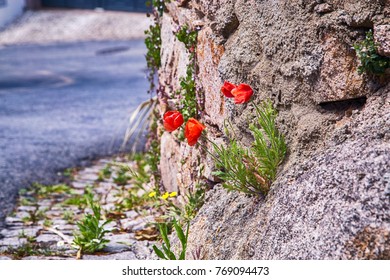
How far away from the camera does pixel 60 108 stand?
362 inches

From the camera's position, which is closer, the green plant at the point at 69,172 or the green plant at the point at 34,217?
the green plant at the point at 34,217

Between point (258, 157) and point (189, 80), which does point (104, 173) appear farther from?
Result: point (258, 157)

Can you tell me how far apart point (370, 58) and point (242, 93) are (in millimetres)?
570

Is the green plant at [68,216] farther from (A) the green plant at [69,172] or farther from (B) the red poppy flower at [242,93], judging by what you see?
(B) the red poppy flower at [242,93]

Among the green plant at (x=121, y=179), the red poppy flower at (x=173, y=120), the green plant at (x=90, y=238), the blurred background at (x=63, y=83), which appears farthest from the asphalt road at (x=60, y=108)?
the red poppy flower at (x=173, y=120)

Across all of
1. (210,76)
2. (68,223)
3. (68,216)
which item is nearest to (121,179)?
(68,216)

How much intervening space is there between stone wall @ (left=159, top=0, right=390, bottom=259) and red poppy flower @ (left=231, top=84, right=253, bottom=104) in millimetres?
161

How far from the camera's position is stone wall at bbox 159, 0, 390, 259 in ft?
7.72

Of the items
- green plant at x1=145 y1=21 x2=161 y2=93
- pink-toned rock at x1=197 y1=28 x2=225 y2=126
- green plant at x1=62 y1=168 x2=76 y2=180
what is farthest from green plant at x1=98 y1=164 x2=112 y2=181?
pink-toned rock at x1=197 y1=28 x2=225 y2=126

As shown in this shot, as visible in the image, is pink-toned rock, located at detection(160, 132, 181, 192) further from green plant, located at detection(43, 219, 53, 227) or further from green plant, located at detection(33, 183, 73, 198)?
green plant, located at detection(33, 183, 73, 198)

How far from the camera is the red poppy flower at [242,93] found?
2.98m

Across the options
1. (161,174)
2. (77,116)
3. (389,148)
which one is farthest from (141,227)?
(77,116)

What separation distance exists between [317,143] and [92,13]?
18683mm

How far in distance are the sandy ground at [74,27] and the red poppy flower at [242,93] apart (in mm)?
15271
